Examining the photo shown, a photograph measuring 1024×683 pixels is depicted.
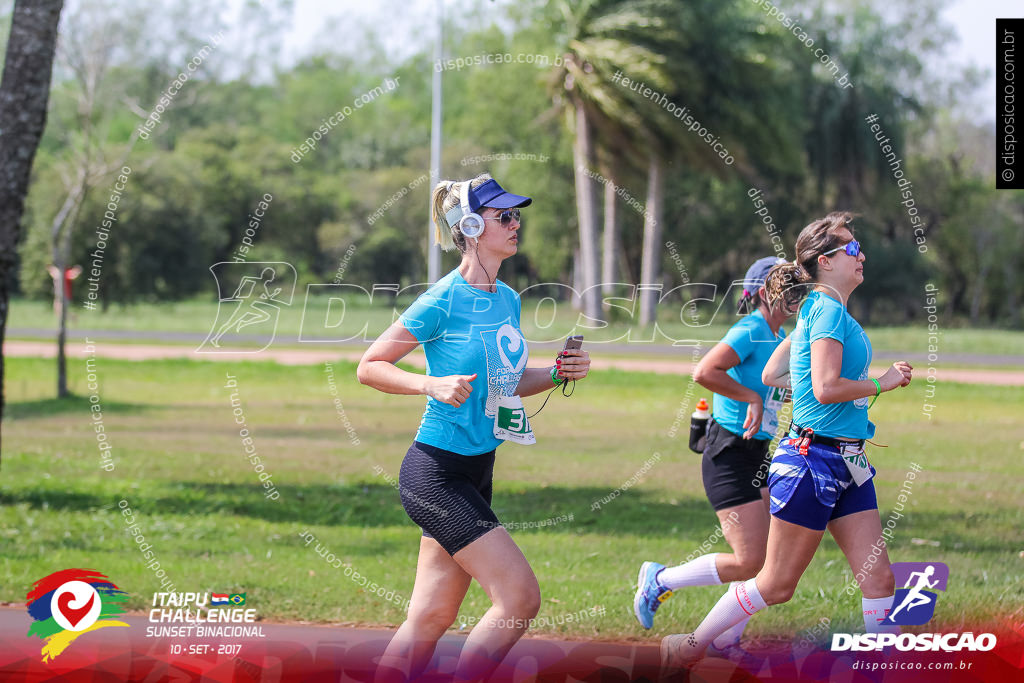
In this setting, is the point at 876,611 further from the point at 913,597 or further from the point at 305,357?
the point at 305,357

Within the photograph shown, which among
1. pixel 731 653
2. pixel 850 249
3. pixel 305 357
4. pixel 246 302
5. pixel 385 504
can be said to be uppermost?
pixel 850 249

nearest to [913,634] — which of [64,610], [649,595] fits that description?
[649,595]

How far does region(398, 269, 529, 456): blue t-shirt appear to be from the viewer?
11.5 ft

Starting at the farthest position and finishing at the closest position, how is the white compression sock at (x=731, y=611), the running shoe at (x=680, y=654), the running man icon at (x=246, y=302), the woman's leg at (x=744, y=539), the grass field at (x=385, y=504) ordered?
the running man icon at (x=246, y=302) < the grass field at (x=385, y=504) < the woman's leg at (x=744, y=539) < the running shoe at (x=680, y=654) < the white compression sock at (x=731, y=611)

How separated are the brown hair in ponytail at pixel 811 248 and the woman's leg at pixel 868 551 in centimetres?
97

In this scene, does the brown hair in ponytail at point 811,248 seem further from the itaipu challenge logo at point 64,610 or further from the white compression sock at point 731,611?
the itaipu challenge logo at point 64,610

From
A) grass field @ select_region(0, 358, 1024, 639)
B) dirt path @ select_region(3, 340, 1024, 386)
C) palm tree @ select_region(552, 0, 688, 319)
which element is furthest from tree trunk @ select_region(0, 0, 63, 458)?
palm tree @ select_region(552, 0, 688, 319)

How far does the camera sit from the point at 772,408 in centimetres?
477

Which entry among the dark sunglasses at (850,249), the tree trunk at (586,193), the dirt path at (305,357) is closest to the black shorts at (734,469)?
the dark sunglasses at (850,249)

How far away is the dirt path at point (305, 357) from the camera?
19.6 metres

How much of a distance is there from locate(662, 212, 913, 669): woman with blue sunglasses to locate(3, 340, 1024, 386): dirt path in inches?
559

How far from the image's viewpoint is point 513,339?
144 inches

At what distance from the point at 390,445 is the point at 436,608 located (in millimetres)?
8362

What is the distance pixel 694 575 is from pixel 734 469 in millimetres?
539
